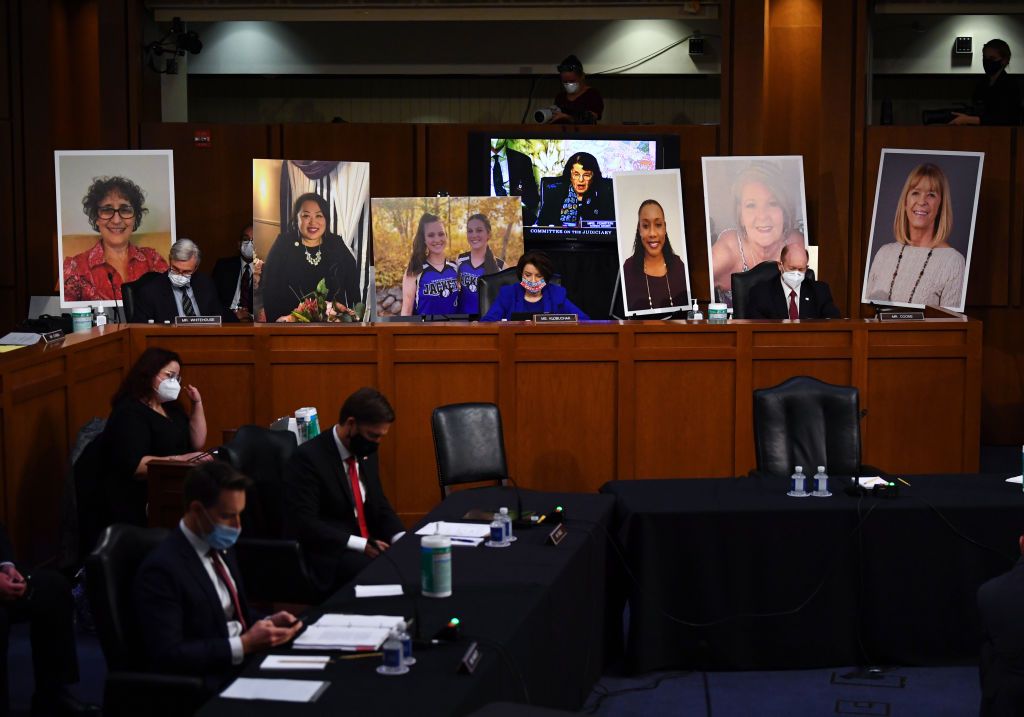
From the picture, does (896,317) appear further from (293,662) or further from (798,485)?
(293,662)

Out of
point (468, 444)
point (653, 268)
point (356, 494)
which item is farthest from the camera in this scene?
point (653, 268)

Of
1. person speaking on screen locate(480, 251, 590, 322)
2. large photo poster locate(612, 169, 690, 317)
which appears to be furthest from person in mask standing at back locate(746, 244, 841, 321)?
large photo poster locate(612, 169, 690, 317)

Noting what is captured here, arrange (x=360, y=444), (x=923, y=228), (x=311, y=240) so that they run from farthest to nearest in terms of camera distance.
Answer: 1. (x=923, y=228)
2. (x=311, y=240)
3. (x=360, y=444)

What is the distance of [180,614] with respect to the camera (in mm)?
3818

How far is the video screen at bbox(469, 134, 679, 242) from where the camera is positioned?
35.9ft

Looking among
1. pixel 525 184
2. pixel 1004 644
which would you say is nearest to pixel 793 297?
pixel 525 184

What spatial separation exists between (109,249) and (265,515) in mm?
4786

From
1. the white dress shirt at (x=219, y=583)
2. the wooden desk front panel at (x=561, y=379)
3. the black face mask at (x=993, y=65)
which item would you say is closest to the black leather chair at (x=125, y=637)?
the white dress shirt at (x=219, y=583)

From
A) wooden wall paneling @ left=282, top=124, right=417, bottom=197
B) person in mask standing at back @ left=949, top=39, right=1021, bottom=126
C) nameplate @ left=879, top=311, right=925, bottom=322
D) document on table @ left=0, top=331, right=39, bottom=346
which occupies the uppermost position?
person in mask standing at back @ left=949, top=39, right=1021, bottom=126

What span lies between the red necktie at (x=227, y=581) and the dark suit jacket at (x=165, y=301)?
3.98 metres

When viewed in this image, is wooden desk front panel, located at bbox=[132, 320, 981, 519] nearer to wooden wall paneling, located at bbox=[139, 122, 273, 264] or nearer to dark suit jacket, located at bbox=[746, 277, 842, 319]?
dark suit jacket, located at bbox=[746, 277, 842, 319]

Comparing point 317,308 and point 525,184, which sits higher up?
point 525,184

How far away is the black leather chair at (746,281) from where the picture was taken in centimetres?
844

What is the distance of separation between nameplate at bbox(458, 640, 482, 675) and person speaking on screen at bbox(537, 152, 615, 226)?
762cm
